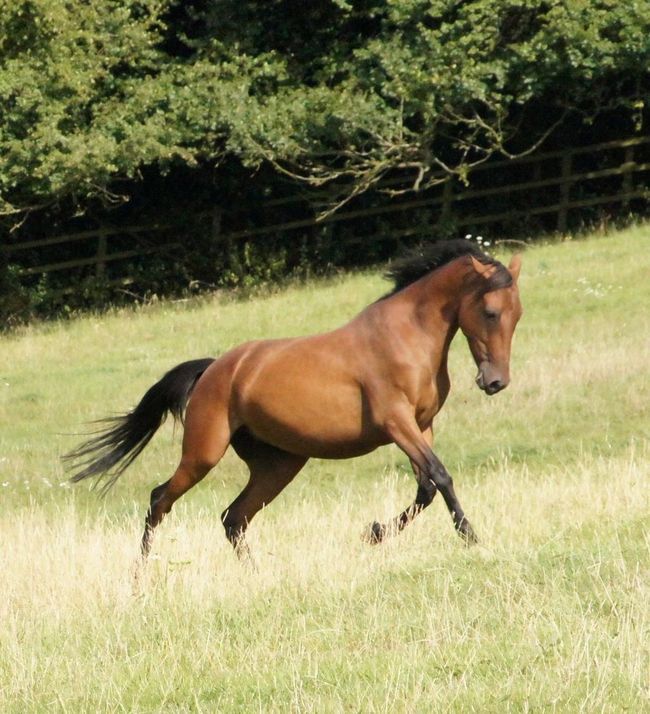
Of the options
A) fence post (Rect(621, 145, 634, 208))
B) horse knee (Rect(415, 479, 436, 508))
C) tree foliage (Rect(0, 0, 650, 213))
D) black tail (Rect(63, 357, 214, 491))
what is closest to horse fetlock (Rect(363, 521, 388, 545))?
horse knee (Rect(415, 479, 436, 508))

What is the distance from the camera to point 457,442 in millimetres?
13781

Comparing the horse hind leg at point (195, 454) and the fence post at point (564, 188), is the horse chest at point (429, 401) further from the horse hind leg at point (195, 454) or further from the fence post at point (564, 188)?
the fence post at point (564, 188)

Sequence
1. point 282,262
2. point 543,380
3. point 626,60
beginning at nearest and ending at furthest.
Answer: point 543,380, point 626,60, point 282,262

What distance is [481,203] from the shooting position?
1030 inches

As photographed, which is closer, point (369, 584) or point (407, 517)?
point (369, 584)

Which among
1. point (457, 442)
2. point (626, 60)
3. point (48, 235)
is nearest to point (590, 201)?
point (626, 60)

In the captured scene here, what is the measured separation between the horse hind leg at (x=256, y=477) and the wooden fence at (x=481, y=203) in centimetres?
1598

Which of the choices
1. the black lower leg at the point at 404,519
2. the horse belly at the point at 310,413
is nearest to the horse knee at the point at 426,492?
the black lower leg at the point at 404,519

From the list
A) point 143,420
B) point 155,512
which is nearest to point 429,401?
point 155,512

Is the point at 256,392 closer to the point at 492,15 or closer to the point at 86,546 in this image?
the point at 86,546

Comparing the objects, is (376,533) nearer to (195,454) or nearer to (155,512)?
(195,454)

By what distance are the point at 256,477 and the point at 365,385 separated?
114cm

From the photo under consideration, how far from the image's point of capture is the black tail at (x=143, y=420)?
9670mm

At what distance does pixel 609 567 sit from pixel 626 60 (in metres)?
17.0
